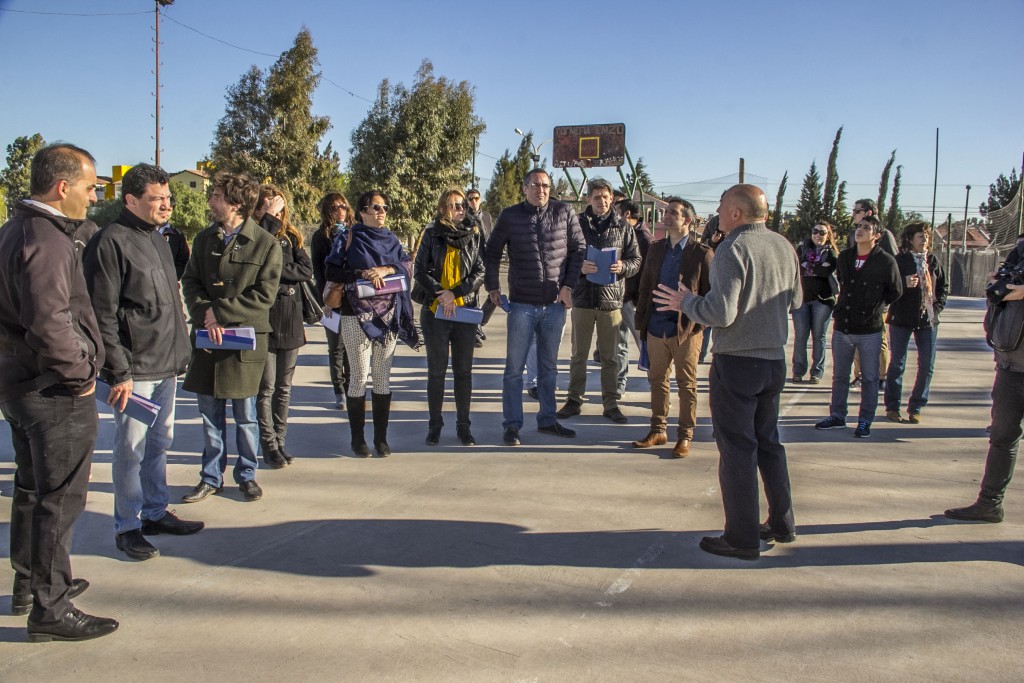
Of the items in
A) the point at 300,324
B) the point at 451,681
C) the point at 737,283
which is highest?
the point at 737,283

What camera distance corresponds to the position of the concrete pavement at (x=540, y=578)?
2885mm

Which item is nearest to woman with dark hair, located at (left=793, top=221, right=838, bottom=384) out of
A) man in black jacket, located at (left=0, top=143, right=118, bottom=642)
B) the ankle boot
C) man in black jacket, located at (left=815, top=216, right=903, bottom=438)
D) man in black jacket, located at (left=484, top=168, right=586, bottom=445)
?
man in black jacket, located at (left=815, top=216, right=903, bottom=438)

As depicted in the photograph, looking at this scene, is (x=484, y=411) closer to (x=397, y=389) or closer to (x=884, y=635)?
(x=397, y=389)

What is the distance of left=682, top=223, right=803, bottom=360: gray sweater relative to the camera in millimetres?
3811

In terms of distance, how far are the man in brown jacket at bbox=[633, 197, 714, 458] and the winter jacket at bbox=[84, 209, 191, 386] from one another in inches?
135

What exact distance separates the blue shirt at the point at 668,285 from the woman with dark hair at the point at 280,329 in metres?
2.63

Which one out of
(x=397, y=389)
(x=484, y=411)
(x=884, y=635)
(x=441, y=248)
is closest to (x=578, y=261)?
(x=441, y=248)

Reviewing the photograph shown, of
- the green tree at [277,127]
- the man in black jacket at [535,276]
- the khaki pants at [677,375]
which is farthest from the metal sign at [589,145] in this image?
the khaki pants at [677,375]

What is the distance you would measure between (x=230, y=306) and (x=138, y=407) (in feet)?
3.49

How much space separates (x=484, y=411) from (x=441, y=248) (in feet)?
6.37

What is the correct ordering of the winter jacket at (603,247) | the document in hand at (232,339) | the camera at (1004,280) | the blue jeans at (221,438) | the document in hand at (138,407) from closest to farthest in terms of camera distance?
1. the document in hand at (138,407)
2. the camera at (1004,280)
3. the document in hand at (232,339)
4. the blue jeans at (221,438)
5. the winter jacket at (603,247)

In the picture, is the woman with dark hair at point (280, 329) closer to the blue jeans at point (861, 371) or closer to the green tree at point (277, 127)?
the blue jeans at point (861, 371)

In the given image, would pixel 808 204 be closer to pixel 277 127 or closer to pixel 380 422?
pixel 277 127

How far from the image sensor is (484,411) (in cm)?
726
